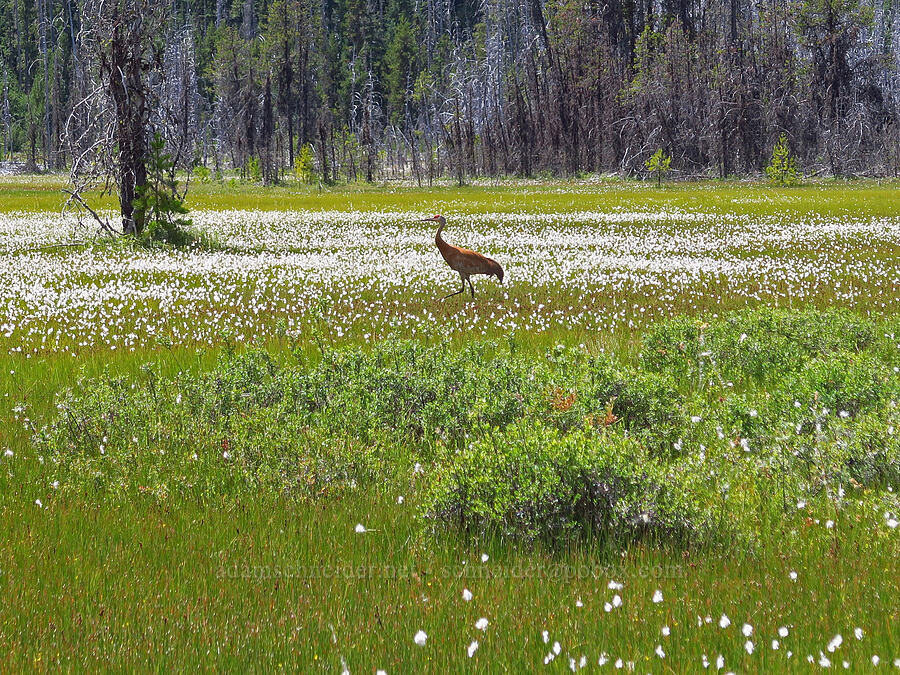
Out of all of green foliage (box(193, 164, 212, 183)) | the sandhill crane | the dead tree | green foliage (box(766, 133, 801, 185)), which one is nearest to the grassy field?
the sandhill crane

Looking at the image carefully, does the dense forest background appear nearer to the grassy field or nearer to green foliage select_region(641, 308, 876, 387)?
the grassy field

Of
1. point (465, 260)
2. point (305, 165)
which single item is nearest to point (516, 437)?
point (465, 260)

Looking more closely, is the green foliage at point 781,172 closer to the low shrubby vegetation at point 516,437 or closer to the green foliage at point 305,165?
the green foliage at point 305,165

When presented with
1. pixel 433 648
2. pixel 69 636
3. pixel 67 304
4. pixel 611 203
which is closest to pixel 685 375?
pixel 433 648

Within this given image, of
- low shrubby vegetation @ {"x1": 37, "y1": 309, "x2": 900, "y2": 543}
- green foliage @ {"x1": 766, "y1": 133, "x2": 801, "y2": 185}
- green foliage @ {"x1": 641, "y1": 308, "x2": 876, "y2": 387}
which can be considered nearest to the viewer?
low shrubby vegetation @ {"x1": 37, "y1": 309, "x2": 900, "y2": 543}

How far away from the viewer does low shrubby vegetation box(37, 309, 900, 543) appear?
4801 millimetres

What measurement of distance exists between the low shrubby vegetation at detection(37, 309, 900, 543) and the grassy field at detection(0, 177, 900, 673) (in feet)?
0.09

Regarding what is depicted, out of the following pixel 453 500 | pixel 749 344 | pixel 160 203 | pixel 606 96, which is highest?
pixel 606 96

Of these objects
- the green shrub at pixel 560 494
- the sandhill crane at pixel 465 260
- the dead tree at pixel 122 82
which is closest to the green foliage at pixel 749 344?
the green shrub at pixel 560 494

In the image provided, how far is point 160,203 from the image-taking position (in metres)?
23.6

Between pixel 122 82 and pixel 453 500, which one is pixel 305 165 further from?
pixel 453 500

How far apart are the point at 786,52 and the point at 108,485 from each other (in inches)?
3725

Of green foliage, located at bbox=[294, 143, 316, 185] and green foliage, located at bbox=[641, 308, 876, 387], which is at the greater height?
green foliage, located at bbox=[294, 143, 316, 185]

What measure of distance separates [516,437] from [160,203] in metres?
21.0
